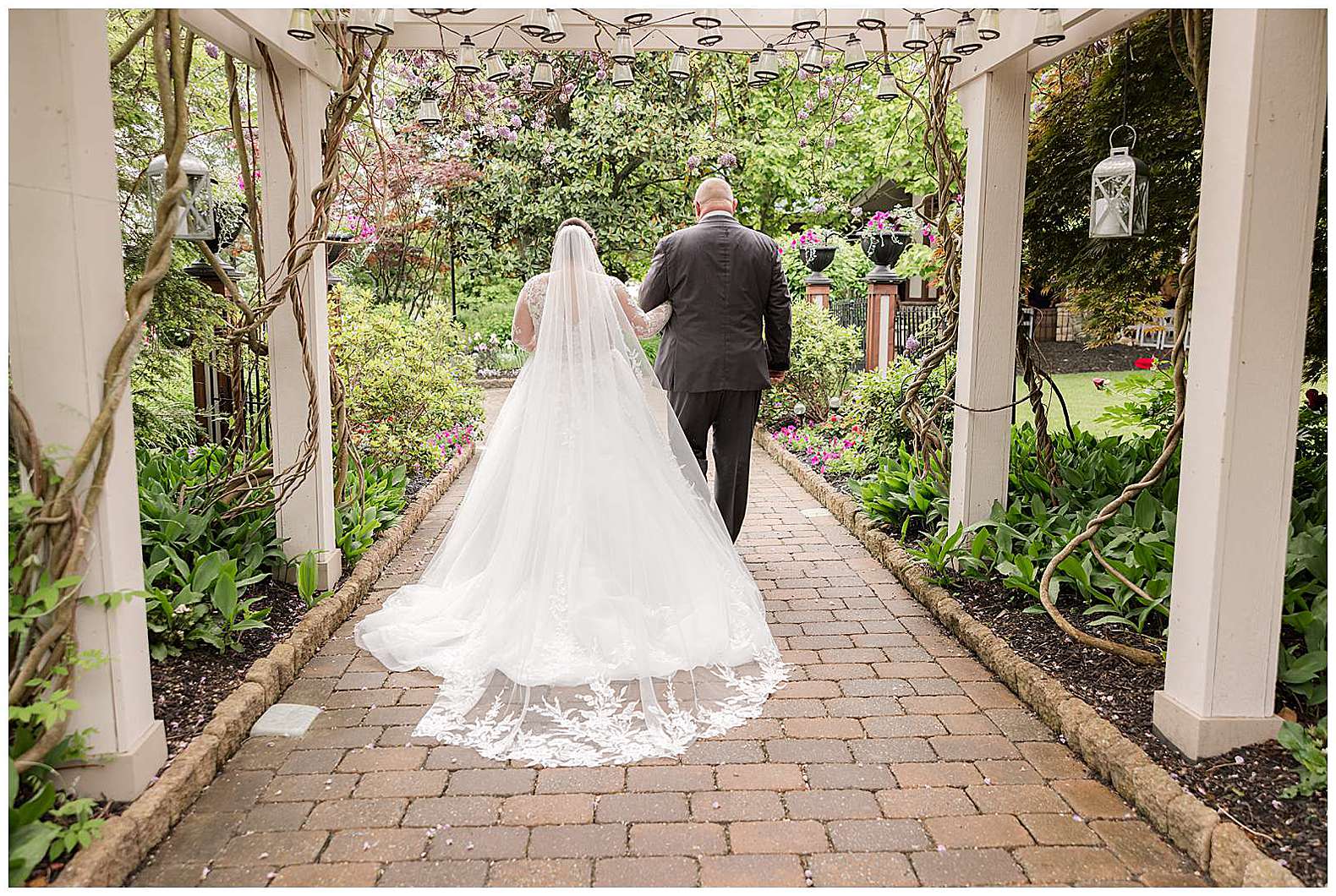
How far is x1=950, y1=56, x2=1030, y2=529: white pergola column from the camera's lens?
176 inches

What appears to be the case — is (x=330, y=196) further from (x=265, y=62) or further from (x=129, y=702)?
(x=129, y=702)

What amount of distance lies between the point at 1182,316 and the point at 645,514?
7.14ft

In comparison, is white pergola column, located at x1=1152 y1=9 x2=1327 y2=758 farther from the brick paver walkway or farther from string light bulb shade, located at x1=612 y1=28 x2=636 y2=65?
string light bulb shade, located at x1=612 y1=28 x2=636 y2=65

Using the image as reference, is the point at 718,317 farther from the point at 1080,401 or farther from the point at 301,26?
the point at 1080,401

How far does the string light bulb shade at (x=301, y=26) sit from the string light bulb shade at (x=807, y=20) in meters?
1.95

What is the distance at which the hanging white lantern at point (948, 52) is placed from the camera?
4.50m

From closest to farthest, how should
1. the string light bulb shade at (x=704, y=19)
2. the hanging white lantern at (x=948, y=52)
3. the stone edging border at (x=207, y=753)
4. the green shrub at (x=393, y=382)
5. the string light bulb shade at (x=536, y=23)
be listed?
1. the stone edging border at (x=207, y=753)
2. the string light bulb shade at (x=704, y=19)
3. the string light bulb shade at (x=536, y=23)
4. the hanging white lantern at (x=948, y=52)
5. the green shrub at (x=393, y=382)

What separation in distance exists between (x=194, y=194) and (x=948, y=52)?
3.46m

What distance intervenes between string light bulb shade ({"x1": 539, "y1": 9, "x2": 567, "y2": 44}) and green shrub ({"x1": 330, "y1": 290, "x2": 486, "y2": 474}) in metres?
3.11

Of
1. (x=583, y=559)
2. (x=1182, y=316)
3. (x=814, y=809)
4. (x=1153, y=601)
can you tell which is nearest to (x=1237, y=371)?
(x=1182, y=316)

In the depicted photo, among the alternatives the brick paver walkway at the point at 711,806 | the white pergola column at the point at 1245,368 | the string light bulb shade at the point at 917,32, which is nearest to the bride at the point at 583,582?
the brick paver walkway at the point at 711,806

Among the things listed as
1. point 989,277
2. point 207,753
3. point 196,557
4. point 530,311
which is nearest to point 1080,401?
point 989,277

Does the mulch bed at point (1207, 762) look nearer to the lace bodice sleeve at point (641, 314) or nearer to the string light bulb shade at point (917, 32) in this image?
the lace bodice sleeve at point (641, 314)

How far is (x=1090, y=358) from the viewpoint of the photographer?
17859mm
